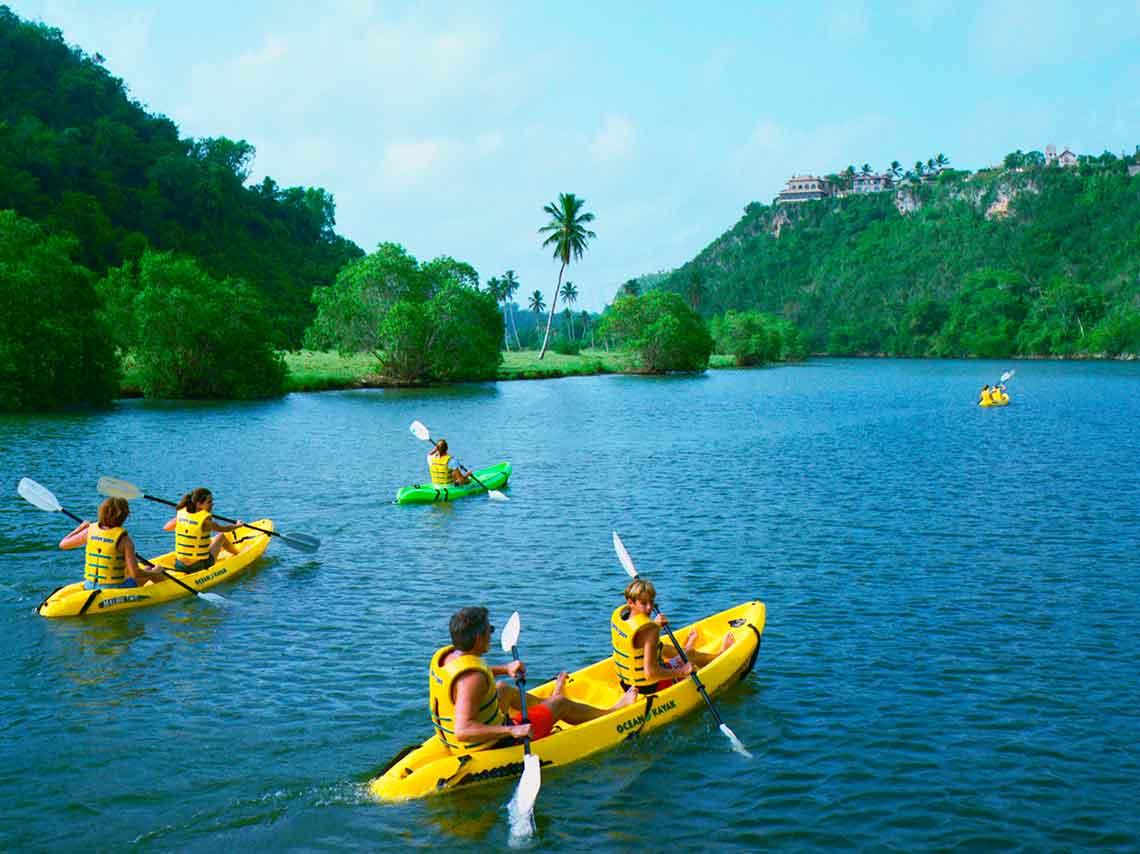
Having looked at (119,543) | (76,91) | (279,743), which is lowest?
(279,743)

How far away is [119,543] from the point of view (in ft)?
46.2

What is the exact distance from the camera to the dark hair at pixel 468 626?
810 centimetres

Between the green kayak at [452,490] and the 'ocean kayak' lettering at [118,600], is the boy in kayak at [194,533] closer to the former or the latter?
the 'ocean kayak' lettering at [118,600]

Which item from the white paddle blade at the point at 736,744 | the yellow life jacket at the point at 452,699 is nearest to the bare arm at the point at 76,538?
the yellow life jacket at the point at 452,699

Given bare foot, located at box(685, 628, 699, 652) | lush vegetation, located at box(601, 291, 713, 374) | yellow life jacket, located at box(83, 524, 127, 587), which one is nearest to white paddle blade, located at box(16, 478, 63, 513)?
yellow life jacket, located at box(83, 524, 127, 587)

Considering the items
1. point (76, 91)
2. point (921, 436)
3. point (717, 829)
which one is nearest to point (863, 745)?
point (717, 829)

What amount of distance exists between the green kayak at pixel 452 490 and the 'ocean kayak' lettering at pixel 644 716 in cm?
1512

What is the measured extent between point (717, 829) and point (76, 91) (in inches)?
5146

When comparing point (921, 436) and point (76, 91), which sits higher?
point (76, 91)

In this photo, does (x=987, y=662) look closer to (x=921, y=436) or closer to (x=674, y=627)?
(x=674, y=627)

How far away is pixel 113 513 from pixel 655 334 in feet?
292

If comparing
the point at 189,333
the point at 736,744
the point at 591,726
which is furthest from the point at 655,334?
the point at 591,726

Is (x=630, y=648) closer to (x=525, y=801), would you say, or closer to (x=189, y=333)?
(x=525, y=801)

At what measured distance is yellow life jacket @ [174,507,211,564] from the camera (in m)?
15.8
